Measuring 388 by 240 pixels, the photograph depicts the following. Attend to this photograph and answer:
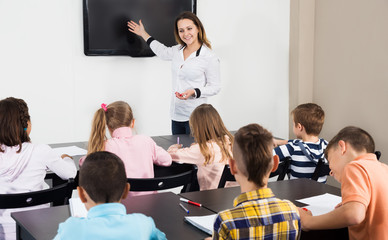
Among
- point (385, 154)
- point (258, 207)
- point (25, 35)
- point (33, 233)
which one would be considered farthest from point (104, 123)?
point (385, 154)

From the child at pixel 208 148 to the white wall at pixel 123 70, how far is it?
72.9 inches

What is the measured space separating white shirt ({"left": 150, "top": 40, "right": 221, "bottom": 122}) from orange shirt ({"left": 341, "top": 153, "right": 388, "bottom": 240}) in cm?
237

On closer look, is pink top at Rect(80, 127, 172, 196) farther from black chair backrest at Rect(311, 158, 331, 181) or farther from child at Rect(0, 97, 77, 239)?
black chair backrest at Rect(311, 158, 331, 181)

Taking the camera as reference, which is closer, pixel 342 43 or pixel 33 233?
pixel 33 233

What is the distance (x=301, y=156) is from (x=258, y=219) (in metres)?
1.68

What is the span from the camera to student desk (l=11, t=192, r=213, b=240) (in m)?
1.77

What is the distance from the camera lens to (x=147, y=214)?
6.45 ft

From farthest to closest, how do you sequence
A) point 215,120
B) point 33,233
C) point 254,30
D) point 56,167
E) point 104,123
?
point 254,30
point 215,120
point 104,123
point 56,167
point 33,233

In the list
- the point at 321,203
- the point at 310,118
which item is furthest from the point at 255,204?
the point at 310,118

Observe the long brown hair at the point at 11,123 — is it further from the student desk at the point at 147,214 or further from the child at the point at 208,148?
the child at the point at 208,148

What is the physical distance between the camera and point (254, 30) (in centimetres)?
536

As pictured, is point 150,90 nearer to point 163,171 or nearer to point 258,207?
point 163,171

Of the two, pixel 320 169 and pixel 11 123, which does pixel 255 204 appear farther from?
pixel 320 169

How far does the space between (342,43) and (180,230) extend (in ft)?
12.1
